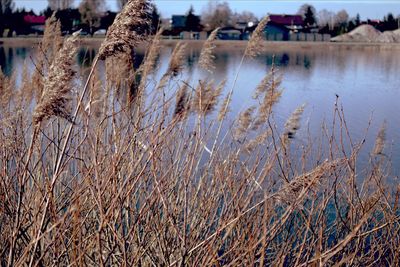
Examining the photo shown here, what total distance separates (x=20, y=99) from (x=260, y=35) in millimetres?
2246

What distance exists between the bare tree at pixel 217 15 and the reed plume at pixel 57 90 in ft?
194

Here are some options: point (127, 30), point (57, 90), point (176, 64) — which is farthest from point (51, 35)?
point (57, 90)

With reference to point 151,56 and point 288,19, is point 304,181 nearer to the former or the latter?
point 151,56

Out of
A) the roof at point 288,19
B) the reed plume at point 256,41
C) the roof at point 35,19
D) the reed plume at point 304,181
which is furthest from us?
the roof at point 288,19

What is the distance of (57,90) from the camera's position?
2.12 meters

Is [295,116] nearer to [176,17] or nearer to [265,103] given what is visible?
[265,103]

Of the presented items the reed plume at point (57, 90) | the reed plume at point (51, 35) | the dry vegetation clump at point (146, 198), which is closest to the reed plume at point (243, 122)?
the dry vegetation clump at point (146, 198)

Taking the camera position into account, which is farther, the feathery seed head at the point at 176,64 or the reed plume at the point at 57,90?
the feathery seed head at the point at 176,64

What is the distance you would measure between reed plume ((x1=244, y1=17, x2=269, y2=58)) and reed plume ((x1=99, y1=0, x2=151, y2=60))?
2013mm

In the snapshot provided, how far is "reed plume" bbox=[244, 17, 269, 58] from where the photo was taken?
4352 mm

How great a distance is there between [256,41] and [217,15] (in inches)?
2310

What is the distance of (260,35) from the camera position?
172 inches

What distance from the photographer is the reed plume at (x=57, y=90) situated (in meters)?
2.12

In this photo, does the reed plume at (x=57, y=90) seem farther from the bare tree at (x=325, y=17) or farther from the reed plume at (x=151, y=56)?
the bare tree at (x=325, y=17)
